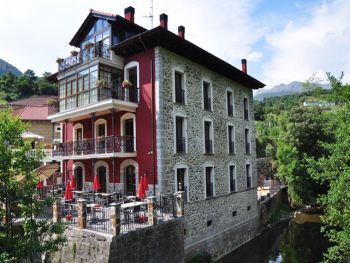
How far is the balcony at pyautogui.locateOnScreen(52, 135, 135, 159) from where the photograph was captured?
613 inches

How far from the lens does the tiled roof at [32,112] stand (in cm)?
3325

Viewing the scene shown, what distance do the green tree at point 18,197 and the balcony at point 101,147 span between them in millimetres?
6714

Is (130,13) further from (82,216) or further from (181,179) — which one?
(82,216)

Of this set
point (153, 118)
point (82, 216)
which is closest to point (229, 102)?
point (153, 118)

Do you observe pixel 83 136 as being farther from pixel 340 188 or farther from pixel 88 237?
pixel 340 188

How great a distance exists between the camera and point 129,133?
1706 centimetres

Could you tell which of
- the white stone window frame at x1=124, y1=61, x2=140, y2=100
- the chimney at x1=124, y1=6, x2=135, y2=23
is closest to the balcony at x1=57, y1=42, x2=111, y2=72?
the white stone window frame at x1=124, y1=61, x2=140, y2=100

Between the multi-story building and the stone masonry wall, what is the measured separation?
5 centimetres

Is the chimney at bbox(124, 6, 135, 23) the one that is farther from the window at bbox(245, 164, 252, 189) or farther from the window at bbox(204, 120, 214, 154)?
the window at bbox(245, 164, 252, 189)

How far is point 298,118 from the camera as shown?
33906mm

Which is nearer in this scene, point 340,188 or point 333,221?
point 340,188

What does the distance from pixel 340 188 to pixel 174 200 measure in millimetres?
6776

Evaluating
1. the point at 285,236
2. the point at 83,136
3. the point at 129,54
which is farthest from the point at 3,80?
the point at 285,236

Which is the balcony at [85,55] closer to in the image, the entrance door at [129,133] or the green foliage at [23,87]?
the entrance door at [129,133]
